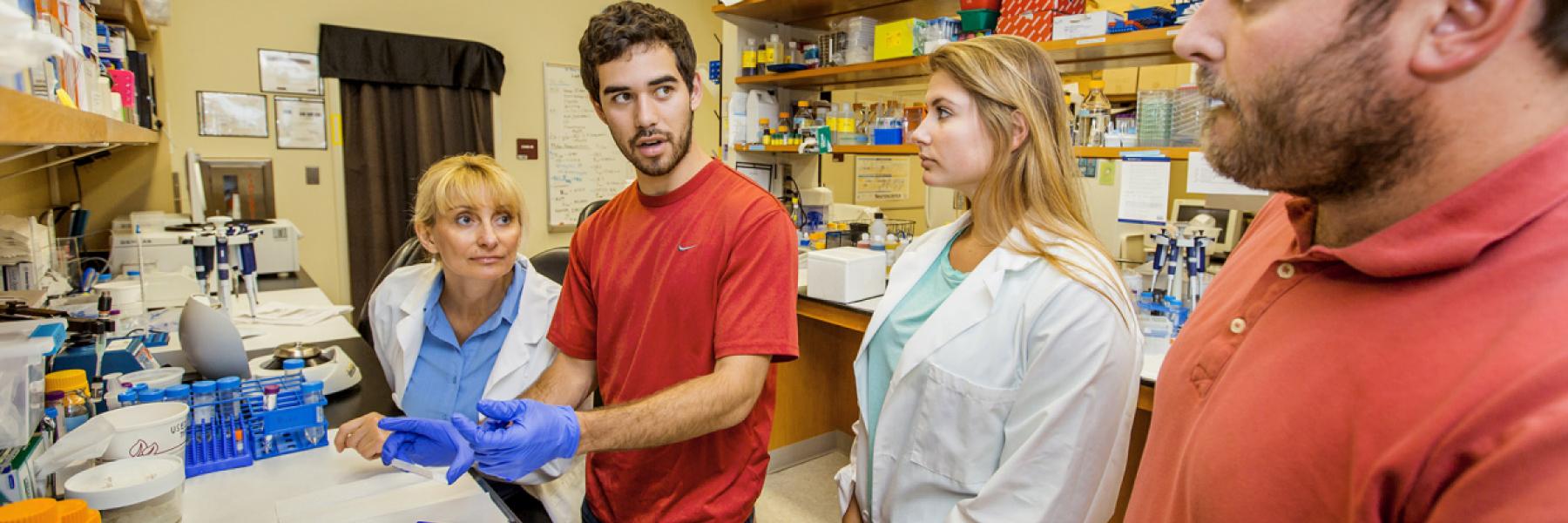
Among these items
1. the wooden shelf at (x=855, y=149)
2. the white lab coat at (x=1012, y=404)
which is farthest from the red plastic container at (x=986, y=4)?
the white lab coat at (x=1012, y=404)

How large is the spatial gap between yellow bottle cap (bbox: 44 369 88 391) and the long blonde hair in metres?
1.64

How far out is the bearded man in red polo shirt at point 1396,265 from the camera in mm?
463

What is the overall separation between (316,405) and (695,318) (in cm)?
81

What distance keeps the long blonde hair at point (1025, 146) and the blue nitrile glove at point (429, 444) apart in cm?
95

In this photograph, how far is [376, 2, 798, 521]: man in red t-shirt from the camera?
1.21m

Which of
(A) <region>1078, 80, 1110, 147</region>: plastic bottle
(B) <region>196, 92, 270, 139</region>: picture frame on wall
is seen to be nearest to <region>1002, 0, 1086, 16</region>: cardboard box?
(A) <region>1078, 80, 1110, 147</region>: plastic bottle

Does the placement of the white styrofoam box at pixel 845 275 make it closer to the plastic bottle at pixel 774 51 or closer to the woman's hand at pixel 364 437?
the plastic bottle at pixel 774 51

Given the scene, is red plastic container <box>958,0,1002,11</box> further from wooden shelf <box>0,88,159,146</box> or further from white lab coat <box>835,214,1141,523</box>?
wooden shelf <box>0,88,159,146</box>

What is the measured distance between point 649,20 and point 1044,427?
944mm

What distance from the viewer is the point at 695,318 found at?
127cm

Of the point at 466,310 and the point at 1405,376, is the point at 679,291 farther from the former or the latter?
the point at 1405,376

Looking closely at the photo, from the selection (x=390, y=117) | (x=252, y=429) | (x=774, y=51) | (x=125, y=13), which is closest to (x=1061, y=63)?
(x=774, y=51)

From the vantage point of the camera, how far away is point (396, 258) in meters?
2.46

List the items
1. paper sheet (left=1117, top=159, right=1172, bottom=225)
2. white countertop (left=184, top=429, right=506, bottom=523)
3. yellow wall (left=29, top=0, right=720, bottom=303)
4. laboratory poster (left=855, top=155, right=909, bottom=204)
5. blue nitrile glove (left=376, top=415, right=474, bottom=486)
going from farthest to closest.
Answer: laboratory poster (left=855, top=155, right=909, bottom=204), yellow wall (left=29, top=0, right=720, bottom=303), paper sheet (left=1117, top=159, right=1172, bottom=225), white countertop (left=184, top=429, right=506, bottom=523), blue nitrile glove (left=376, top=415, right=474, bottom=486)
